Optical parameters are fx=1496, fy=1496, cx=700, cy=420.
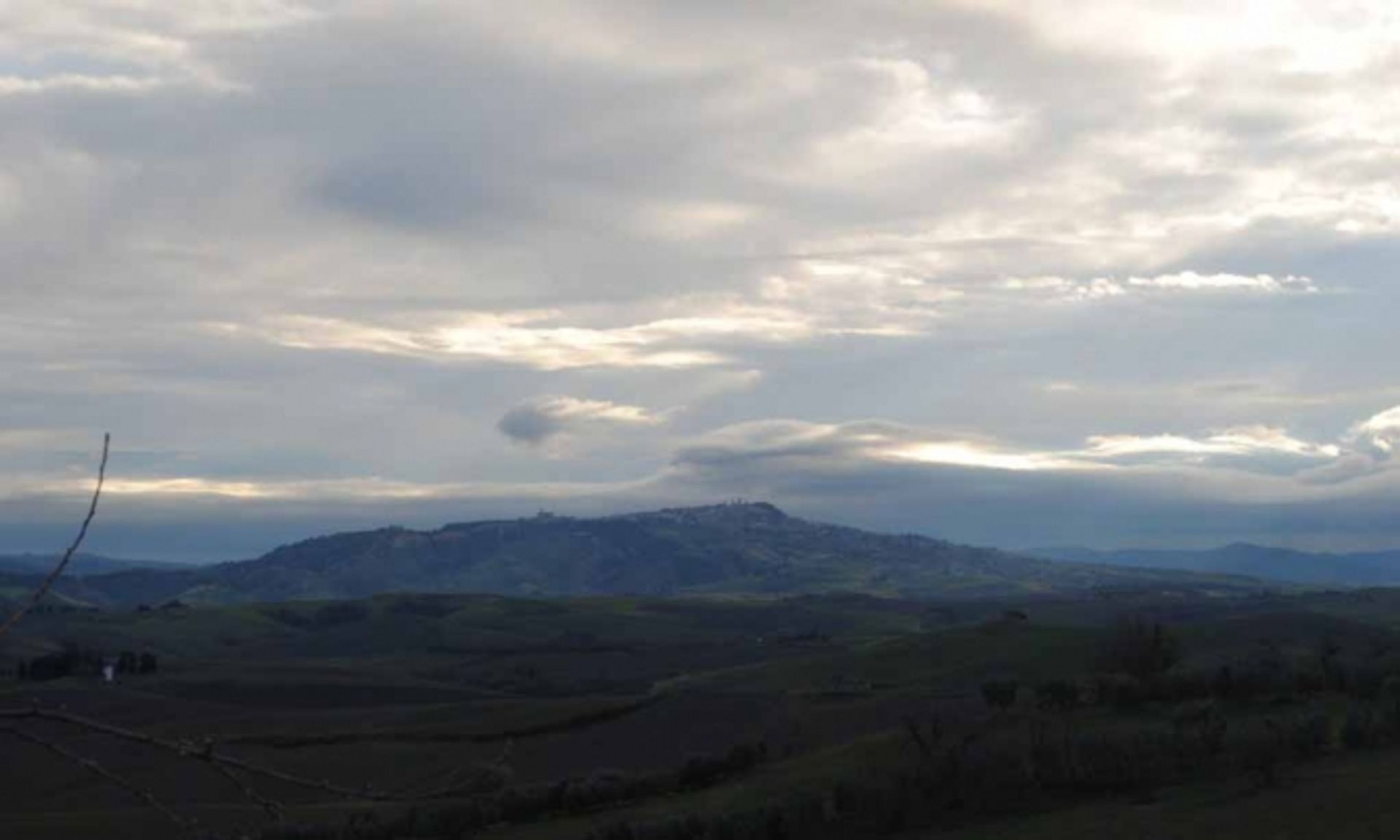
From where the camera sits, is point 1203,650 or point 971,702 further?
point 1203,650

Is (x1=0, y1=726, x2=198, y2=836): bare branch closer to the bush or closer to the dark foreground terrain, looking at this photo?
the dark foreground terrain

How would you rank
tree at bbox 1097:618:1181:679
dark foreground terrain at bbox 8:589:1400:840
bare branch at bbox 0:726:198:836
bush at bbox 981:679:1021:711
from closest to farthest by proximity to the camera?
bare branch at bbox 0:726:198:836 < dark foreground terrain at bbox 8:589:1400:840 < bush at bbox 981:679:1021:711 < tree at bbox 1097:618:1181:679

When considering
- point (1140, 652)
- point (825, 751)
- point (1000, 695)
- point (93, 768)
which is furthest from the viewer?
point (1140, 652)

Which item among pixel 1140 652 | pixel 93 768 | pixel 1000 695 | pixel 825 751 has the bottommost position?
pixel 825 751

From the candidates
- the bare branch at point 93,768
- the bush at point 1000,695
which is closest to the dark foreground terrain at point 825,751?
the bare branch at point 93,768

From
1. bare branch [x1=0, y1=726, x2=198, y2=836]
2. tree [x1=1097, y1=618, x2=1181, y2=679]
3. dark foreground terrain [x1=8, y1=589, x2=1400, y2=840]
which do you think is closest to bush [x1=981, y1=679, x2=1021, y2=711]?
dark foreground terrain [x1=8, y1=589, x2=1400, y2=840]

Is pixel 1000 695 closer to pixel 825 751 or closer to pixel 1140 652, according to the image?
pixel 1140 652

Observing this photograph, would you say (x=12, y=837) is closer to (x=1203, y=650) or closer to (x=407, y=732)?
(x=407, y=732)

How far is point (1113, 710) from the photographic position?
78.8 m

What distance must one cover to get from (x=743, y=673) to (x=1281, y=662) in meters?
73.5

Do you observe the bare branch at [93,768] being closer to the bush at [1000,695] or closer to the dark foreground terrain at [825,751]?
the dark foreground terrain at [825,751]

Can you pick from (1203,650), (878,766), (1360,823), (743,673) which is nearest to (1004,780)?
(878,766)

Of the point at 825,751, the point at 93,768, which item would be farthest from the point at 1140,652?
the point at 93,768

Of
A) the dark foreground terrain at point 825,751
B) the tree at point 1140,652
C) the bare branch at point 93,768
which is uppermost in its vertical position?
the bare branch at point 93,768
